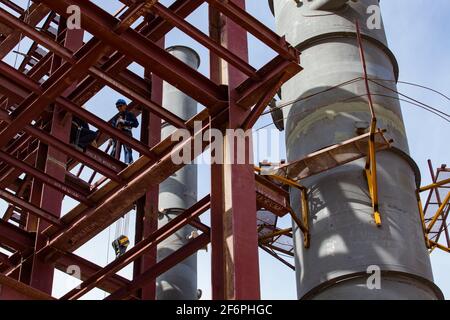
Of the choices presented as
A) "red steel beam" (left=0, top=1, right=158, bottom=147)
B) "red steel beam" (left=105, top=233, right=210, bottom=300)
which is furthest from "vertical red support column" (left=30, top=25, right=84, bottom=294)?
"red steel beam" (left=0, top=1, right=158, bottom=147)

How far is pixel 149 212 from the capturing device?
1773 cm

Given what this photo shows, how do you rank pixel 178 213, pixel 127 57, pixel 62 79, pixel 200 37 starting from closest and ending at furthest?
pixel 200 37 → pixel 62 79 → pixel 127 57 → pixel 178 213

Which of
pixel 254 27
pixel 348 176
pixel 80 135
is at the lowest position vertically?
pixel 348 176

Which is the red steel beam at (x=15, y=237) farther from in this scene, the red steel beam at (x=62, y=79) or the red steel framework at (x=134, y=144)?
the red steel beam at (x=62, y=79)

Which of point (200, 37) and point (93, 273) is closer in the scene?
point (200, 37)

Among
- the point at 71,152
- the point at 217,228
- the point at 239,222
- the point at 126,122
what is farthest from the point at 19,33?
the point at 239,222

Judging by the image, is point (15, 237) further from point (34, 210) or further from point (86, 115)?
point (86, 115)

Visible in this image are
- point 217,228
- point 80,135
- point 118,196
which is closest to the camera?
point 217,228

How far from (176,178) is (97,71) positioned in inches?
543

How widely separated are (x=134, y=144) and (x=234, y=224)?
11.5 ft

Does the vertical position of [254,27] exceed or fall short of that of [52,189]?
it exceeds it

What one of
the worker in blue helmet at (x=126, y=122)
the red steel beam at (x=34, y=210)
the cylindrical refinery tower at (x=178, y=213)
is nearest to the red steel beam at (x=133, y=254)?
the red steel beam at (x=34, y=210)

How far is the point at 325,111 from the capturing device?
16.8 metres

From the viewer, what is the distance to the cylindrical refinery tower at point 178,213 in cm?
2573
